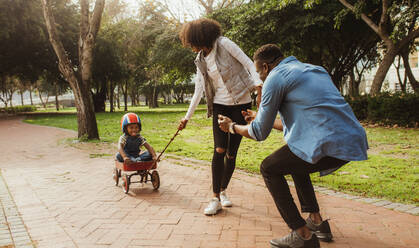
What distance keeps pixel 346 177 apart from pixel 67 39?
77.9ft

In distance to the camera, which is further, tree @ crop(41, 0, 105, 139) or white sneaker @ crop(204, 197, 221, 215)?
tree @ crop(41, 0, 105, 139)

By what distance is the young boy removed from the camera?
16.1 feet

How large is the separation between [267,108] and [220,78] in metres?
1.30

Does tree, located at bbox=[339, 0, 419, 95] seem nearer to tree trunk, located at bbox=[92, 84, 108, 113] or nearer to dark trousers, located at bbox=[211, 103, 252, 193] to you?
dark trousers, located at bbox=[211, 103, 252, 193]

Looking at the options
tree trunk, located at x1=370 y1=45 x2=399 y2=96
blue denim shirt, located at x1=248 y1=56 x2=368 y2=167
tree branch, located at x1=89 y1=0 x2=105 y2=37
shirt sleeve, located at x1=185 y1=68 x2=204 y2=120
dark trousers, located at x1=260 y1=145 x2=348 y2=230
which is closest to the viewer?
blue denim shirt, located at x1=248 y1=56 x2=368 y2=167

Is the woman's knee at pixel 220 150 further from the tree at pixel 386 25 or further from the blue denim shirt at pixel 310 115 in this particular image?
the tree at pixel 386 25

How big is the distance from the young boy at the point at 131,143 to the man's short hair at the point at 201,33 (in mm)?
1782

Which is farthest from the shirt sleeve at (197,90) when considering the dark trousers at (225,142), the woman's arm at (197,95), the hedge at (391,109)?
the hedge at (391,109)

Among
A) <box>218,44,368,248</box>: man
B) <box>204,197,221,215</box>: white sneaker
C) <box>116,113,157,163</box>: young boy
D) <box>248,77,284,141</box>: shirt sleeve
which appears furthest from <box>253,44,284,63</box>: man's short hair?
<box>116,113,157,163</box>: young boy

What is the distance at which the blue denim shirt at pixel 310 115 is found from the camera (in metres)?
2.41

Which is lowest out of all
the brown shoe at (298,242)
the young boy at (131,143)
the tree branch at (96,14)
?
the brown shoe at (298,242)

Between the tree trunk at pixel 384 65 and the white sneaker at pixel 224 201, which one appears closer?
the white sneaker at pixel 224 201

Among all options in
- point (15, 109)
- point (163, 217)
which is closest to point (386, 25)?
point (163, 217)

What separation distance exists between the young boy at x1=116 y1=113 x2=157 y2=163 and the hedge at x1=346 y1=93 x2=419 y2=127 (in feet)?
31.9
